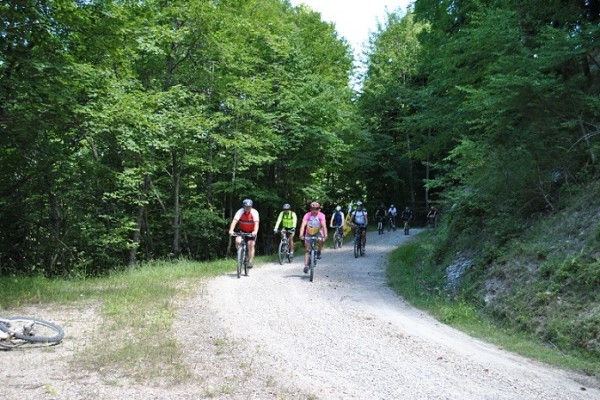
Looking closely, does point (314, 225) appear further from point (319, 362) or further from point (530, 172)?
point (319, 362)

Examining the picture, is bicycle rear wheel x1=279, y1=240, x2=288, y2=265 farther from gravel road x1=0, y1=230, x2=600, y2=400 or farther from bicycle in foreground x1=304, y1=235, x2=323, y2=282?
gravel road x1=0, y1=230, x2=600, y2=400

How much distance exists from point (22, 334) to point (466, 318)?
23.4 feet

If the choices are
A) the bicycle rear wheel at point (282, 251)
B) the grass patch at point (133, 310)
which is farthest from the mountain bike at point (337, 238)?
the grass patch at point (133, 310)

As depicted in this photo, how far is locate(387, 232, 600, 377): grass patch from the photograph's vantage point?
638 centimetres

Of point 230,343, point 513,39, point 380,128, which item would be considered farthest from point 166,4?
point 380,128

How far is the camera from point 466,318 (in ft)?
28.5

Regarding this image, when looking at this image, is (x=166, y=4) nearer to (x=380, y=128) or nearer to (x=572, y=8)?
(x=572, y=8)

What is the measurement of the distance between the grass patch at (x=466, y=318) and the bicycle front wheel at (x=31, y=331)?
6.24 metres

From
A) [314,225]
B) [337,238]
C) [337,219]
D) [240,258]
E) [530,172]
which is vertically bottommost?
[240,258]

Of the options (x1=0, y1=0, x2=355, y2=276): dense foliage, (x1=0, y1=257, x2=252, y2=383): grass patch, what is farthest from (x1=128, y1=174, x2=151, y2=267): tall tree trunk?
(x1=0, y1=257, x2=252, y2=383): grass patch

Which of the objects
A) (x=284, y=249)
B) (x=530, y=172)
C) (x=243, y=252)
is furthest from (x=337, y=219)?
(x=530, y=172)

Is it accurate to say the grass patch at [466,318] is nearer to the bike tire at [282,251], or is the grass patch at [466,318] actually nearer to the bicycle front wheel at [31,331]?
the bike tire at [282,251]

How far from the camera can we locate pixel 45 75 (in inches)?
379

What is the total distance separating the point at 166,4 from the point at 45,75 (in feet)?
28.2
